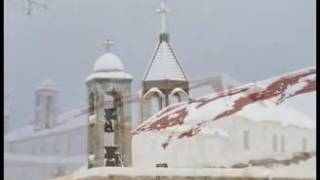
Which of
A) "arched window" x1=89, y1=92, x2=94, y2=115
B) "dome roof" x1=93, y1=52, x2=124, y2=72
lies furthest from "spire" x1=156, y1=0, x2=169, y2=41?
"arched window" x1=89, y1=92, x2=94, y2=115

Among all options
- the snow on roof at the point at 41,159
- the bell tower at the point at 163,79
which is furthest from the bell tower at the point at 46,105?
the bell tower at the point at 163,79

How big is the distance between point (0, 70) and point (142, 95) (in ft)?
2.23

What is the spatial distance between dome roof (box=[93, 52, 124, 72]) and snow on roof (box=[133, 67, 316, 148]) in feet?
0.94

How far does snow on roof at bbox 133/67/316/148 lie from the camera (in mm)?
2877

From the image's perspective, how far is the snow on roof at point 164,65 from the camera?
10.1ft

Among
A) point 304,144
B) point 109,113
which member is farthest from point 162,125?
point 304,144

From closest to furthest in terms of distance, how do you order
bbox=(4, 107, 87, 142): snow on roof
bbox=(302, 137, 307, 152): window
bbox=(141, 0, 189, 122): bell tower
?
bbox=(302, 137, 307, 152): window → bbox=(4, 107, 87, 142): snow on roof → bbox=(141, 0, 189, 122): bell tower

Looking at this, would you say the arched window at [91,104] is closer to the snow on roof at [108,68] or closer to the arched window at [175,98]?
the snow on roof at [108,68]

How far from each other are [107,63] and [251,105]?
1.80 ft

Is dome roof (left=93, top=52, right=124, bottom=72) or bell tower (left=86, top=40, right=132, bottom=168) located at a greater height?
dome roof (left=93, top=52, right=124, bottom=72)

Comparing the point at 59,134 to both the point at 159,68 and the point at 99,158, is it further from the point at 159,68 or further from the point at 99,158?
the point at 159,68

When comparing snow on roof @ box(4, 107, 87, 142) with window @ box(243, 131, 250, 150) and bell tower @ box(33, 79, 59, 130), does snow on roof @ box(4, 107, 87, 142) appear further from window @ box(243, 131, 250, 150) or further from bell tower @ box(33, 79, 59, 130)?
window @ box(243, 131, 250, 150)

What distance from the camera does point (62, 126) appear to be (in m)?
3.03

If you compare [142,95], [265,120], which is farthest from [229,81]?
[142,95]
